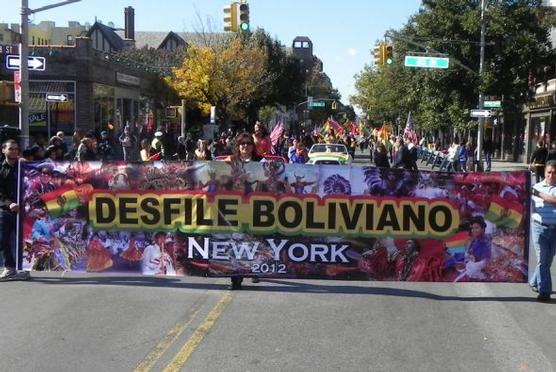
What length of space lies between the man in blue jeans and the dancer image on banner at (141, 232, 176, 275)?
5.92ft

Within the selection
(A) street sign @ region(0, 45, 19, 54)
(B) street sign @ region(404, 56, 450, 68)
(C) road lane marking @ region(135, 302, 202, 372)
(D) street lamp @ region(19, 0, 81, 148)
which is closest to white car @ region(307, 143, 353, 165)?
(B) street sign @ region(404, 56, 450, 68)

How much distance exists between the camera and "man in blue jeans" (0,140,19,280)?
852 centimetres

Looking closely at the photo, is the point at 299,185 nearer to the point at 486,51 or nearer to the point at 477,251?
the point at 477,251

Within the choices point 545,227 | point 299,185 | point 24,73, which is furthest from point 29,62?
point 545,227

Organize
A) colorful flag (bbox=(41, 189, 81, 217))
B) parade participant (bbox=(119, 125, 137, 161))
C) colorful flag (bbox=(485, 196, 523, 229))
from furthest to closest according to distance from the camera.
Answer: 1. parade participant (bbox=(119, 125, 137, 161))
2. colorful flag (bbox=(41, 189, 81, 217))
3. colorful flag (bbox=(485, 196, 523, 229))

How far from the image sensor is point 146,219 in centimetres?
803

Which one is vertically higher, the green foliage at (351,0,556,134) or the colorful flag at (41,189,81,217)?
the green foliage at (351,0,556,134)

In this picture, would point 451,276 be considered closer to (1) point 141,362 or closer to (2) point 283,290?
(2) point 283,290

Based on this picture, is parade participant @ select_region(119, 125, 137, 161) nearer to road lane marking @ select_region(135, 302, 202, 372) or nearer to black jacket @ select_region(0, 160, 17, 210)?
black jacket @ select_region(0, 160, 17, 210)

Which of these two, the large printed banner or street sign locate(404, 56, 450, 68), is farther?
street sign locate(404, 56, 450, 68)

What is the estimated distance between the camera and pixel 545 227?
291 inches

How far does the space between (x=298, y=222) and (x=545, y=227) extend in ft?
8.82

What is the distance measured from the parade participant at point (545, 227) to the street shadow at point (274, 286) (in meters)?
0.24

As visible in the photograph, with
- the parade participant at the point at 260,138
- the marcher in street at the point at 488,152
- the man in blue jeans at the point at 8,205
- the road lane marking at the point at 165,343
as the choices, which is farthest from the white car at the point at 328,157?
the road lane marking at the point at 165,343
